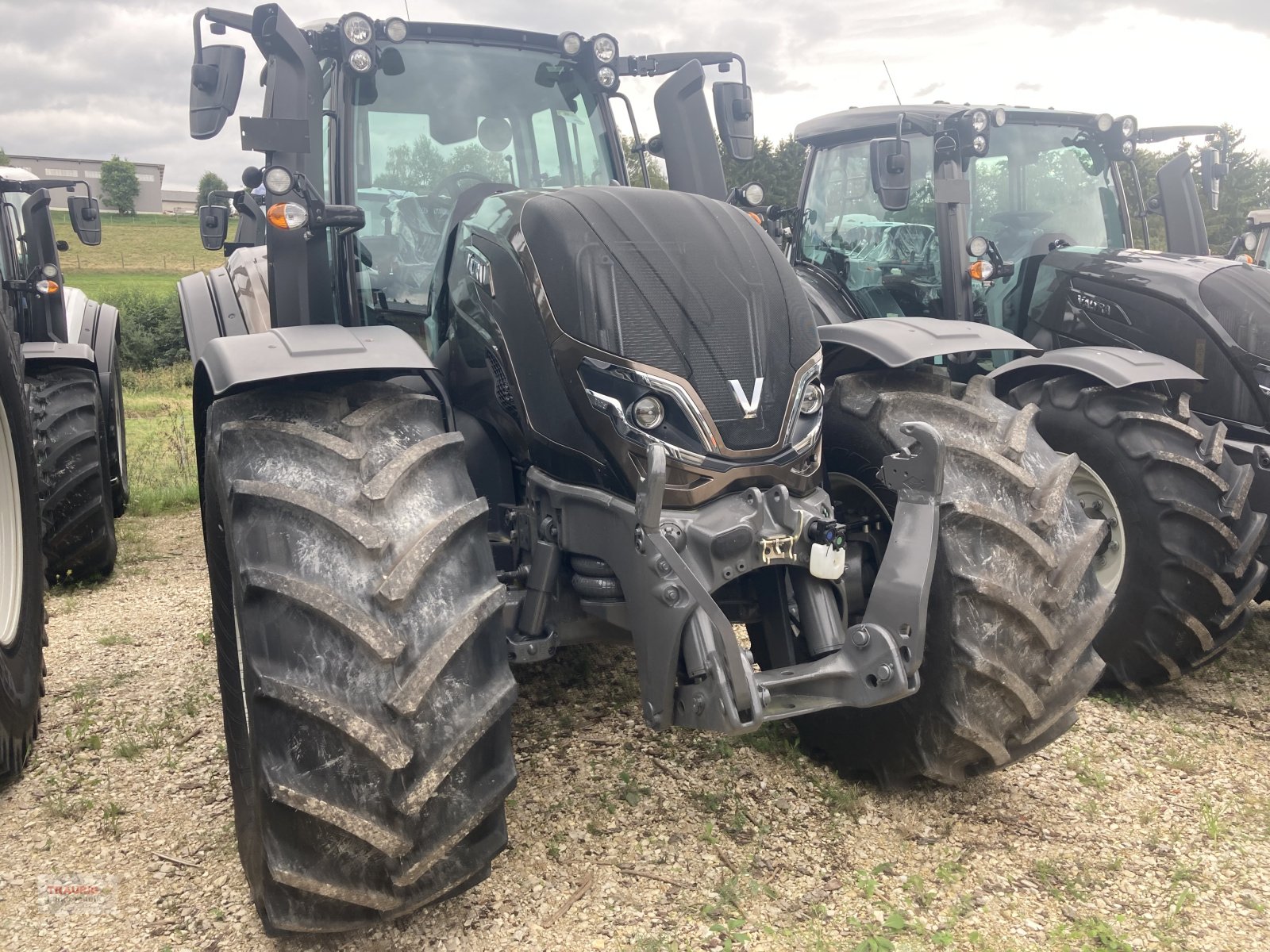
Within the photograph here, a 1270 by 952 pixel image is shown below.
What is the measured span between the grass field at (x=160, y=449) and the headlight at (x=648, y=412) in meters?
2.04

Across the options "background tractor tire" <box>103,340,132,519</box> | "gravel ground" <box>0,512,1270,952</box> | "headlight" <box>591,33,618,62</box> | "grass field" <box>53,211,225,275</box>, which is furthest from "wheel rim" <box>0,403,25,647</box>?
"grass field" <box>53,211,225,275</box>

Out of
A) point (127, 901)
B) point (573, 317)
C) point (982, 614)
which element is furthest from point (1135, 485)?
point (127, 901)

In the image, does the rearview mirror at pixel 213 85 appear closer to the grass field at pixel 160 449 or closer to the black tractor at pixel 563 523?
the black tractor at pixel 563 523

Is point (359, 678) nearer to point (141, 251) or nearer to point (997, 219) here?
point (997, 219)

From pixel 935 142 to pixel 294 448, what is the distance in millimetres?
3725

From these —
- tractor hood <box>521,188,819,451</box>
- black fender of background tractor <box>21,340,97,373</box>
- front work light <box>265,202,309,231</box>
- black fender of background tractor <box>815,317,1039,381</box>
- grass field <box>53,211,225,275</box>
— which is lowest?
grass field <box>53,211,225,275</box>

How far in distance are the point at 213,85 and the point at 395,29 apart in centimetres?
71

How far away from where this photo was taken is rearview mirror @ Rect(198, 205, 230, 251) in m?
7.20

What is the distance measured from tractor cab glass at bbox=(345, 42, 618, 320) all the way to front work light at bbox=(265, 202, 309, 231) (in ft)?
1.90

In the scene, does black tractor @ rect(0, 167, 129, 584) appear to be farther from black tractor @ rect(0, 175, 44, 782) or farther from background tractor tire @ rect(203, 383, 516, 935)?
background tractor tire @ rect(203, 383, 516, 935)

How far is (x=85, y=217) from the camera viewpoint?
6.94 m

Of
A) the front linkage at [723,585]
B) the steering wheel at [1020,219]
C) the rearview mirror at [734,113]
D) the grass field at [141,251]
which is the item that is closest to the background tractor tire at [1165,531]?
the steering wheel at [1020,219]

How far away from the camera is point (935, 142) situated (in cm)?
505

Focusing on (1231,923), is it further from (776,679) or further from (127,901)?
(127,901)
